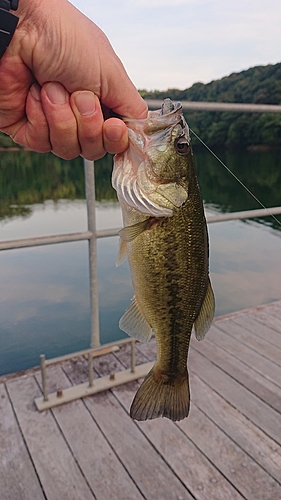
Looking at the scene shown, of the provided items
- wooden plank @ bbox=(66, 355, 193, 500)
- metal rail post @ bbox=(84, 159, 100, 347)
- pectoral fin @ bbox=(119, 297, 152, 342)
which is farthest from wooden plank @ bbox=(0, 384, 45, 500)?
pectoral fin @ bbox=(119, 297, 152, 342)

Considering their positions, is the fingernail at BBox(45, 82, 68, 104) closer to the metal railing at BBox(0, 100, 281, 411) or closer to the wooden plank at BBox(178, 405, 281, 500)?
the metal railing at BBox(0, 100, 281, 411)

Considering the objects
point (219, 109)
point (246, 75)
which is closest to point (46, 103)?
point (219, 109)

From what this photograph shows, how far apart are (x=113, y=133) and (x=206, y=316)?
1.70ft

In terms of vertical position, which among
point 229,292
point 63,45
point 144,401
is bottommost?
point 229,292

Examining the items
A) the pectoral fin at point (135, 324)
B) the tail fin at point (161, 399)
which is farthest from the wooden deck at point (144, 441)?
the pectoral fin at point (135, 324)

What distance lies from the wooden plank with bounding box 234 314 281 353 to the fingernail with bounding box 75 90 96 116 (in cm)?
220

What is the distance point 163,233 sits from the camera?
1.09 m

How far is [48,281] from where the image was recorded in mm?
6273

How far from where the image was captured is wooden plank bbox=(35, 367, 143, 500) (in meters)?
1.72

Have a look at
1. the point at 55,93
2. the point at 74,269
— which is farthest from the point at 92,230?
the point at 74,269

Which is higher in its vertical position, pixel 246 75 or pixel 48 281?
pixel 246 75

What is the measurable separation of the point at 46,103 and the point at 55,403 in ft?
5.17

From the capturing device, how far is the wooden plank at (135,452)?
1730mm

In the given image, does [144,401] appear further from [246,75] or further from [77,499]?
[246,75]
